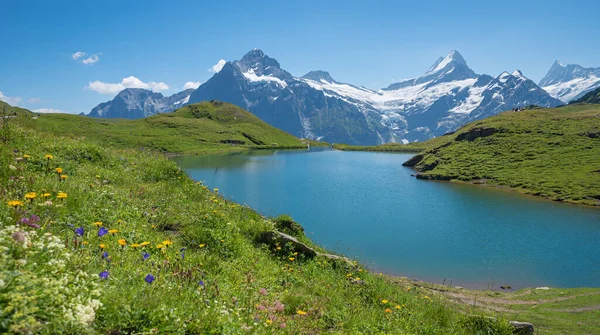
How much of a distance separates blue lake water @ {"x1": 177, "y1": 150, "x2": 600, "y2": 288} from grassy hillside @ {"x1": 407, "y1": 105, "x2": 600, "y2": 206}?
10320 millimetres

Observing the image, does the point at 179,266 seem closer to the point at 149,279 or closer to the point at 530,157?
the point at 149,279

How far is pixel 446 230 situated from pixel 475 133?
307 feet

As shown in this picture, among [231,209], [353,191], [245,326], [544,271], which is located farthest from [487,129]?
[245,326]

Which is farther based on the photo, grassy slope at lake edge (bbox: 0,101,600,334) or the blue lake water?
the blue lake water

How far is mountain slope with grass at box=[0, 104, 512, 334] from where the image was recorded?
3.81m

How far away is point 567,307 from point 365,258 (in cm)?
1415

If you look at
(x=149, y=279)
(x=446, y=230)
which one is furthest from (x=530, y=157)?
(x=149, y=279)

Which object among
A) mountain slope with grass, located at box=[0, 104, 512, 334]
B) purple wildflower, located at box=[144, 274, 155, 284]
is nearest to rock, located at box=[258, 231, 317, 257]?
mountain slope with grass, located at box=[0, 104, 512, 334]

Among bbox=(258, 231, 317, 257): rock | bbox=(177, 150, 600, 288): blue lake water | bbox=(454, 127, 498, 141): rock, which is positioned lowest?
bbox=(177, 150, 600, 288): blue lake water

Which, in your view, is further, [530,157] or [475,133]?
[475,133]

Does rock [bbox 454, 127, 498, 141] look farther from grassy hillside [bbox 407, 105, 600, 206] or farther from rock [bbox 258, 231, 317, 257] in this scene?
rock [bbox 258, 231, 317, 257]

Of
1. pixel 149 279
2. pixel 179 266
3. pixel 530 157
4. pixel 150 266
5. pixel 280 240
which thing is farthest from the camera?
pixel 530 157

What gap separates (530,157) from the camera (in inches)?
3767

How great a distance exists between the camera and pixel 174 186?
1586 centimetres
